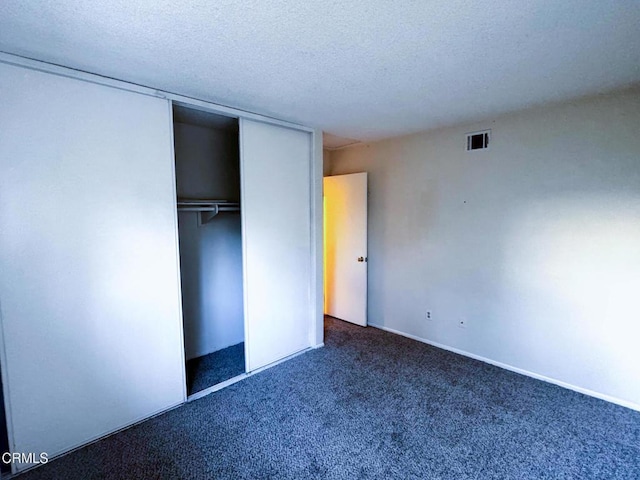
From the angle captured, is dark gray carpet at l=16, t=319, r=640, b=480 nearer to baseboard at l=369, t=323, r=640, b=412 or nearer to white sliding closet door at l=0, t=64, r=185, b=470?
baseboard at l=369, t=323, r=640, b=412

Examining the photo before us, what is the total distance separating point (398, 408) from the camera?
2494 mm

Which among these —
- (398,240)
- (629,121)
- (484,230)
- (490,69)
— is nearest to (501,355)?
(484,230)

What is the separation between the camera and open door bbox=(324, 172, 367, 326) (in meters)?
4.23

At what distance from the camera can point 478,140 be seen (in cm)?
Answer: 327

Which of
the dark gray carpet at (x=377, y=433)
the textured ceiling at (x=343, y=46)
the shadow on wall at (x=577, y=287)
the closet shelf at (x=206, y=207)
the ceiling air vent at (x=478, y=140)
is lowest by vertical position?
the dark gray carpet at (x=377, y=433)

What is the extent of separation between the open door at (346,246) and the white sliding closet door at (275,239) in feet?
3.14

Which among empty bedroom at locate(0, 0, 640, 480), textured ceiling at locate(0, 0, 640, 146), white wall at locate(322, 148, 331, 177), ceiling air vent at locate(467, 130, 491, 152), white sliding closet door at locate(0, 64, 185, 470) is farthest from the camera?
white wall at locate(322, 148, 331, 177)

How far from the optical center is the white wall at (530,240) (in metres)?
2.53

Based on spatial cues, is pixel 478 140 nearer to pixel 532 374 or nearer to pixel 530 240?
pixel 530 240

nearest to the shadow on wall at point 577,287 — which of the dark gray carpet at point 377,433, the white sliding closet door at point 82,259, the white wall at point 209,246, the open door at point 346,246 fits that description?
the dark gray carpet at point 377,433

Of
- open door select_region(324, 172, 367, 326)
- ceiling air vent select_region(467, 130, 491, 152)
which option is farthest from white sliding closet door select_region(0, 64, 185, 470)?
ceiling air vent select_region(467, 130, 491, 152)

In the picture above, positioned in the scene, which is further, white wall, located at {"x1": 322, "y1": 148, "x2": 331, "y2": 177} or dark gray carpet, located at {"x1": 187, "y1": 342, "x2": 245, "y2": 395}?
white wall, located at {"x1": 322, "y1": 148, "x2": 331, "y2": 177}

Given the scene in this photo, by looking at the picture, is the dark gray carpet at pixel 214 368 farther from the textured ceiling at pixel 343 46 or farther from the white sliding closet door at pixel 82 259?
the textured ceiling at pixel 343 46

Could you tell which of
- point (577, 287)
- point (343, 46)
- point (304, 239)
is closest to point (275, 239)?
point (304, 239)
